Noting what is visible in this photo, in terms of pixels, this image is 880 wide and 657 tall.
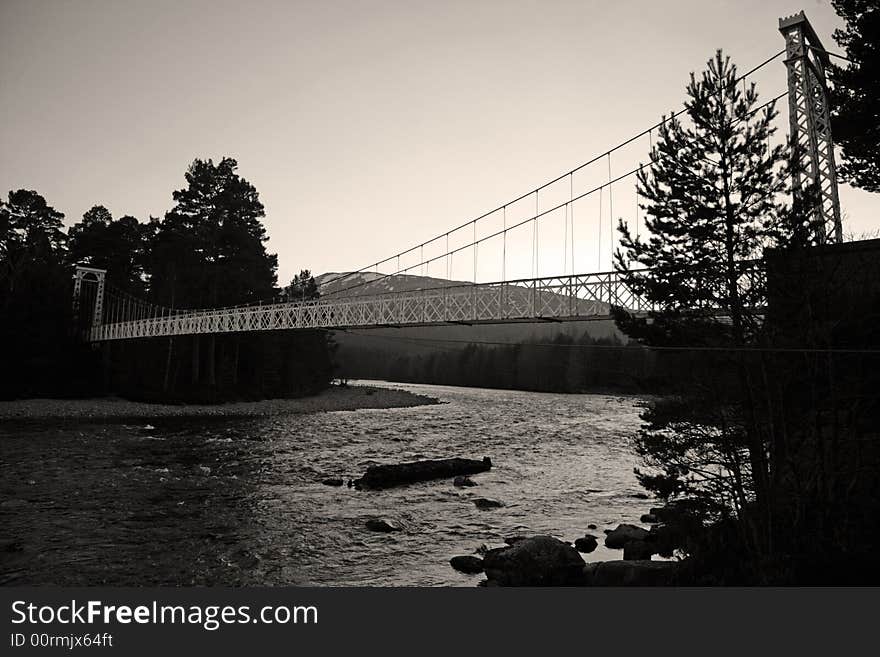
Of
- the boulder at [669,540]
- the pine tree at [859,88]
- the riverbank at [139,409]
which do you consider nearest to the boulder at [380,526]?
the boulder at [669,540]

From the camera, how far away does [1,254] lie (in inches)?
1150

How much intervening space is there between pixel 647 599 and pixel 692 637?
0.45 m

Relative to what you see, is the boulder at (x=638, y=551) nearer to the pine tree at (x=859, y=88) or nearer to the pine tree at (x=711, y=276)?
the pine tree at (x=711, y=276)

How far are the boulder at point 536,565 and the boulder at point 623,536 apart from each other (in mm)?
1712

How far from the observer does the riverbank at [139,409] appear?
22766 mm

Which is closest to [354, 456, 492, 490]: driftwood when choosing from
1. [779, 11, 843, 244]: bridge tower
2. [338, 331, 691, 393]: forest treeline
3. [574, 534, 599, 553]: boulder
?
[574, 534, 599, 553]: boulder

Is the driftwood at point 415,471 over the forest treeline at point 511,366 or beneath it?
beneath

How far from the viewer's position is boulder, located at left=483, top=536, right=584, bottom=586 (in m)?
6.66

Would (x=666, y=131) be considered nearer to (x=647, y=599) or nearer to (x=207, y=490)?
(x=647, y=599)

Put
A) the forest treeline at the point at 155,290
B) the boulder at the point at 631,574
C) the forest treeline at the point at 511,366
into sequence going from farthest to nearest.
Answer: the forest treeline at the point at 511,366, the forest treeline at the point at 155,290, the boulder at the point at 631,574

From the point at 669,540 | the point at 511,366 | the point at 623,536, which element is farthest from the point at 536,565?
the point at 511,366

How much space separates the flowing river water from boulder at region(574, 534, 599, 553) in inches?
5.9

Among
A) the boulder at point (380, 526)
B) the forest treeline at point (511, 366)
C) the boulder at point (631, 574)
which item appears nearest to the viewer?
the boulder at point (631, 574)

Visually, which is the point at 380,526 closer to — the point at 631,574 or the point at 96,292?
the point at 631,574
